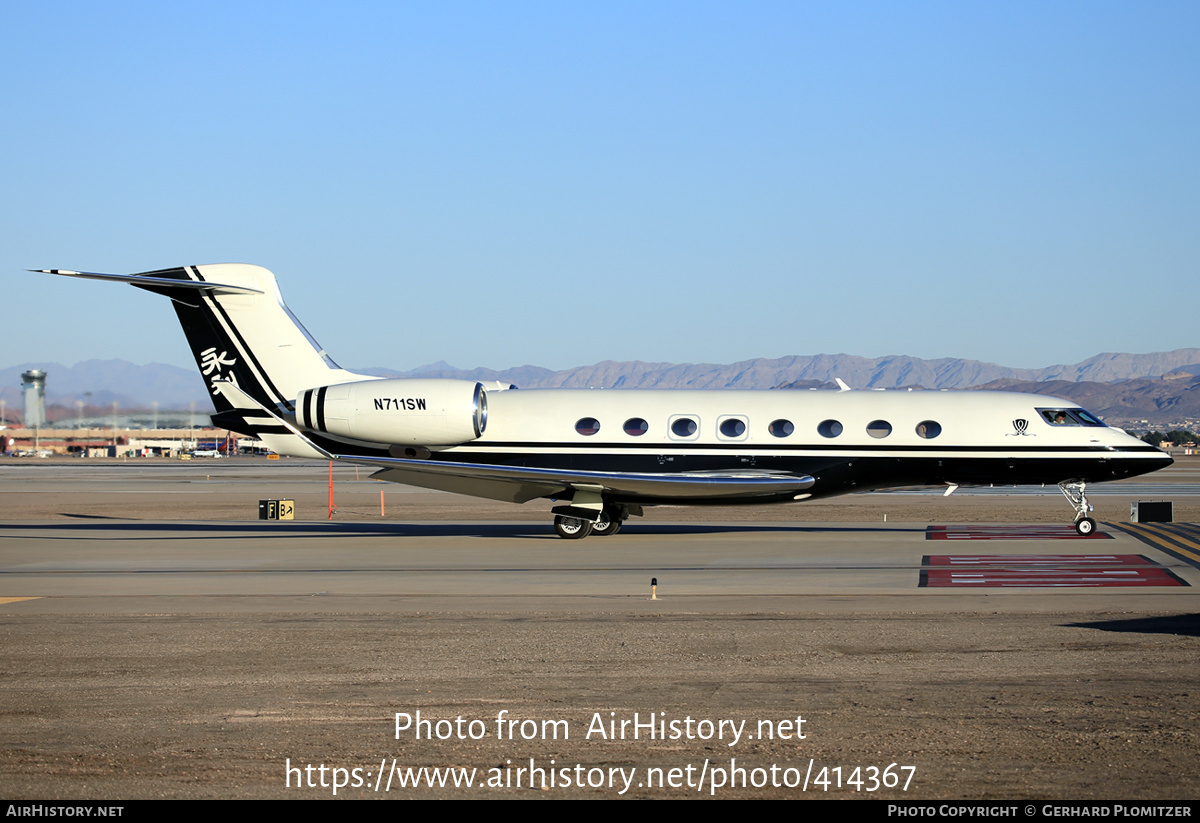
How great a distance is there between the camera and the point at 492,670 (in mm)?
10719

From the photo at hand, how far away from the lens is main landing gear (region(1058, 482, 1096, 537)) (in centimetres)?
2478

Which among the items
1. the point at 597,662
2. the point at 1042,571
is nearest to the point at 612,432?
the point at 1042,571

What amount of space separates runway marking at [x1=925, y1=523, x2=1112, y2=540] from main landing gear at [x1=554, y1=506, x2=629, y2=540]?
7303 millimetres

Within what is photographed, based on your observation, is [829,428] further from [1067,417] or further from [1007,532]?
[1007,532]

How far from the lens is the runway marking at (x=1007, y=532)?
2520cm

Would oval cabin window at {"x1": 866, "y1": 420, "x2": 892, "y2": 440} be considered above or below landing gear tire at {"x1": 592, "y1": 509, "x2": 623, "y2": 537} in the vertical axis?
above

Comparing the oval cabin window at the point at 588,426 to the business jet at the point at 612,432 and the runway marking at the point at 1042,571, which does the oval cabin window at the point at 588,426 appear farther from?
the runway marking at the point at 1042,571

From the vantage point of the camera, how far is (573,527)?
25375mm

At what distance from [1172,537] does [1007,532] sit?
3.59 m

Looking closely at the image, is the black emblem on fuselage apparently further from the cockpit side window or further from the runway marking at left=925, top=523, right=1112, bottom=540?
the runway marking at left=925, top=523, right=1112, bottom=540

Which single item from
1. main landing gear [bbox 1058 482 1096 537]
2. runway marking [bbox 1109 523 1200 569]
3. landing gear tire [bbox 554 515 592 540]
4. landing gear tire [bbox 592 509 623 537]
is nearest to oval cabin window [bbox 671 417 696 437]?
landing gear tire [bbox 592 509 623 537]

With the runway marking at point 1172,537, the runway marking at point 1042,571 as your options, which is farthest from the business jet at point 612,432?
the runway marking at point 1042,571
